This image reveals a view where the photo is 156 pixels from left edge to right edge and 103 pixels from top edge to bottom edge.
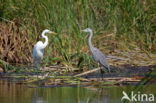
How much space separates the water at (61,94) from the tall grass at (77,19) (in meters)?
2.19

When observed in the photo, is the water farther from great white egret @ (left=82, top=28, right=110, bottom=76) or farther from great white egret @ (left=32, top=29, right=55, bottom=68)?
great white egret @ (left=32, top=29, right=55, bottom=68)

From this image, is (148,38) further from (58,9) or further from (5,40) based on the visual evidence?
(5,40)

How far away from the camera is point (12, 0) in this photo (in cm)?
1354

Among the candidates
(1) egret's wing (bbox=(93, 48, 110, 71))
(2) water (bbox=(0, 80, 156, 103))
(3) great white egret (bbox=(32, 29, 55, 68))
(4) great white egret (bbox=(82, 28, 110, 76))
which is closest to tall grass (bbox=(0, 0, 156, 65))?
(3) great white egret (bbox=(32, 29, 55, 68))

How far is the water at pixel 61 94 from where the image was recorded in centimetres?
885

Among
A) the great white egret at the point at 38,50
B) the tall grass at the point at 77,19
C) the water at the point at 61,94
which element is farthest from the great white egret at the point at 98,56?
the water at the point at 61,94

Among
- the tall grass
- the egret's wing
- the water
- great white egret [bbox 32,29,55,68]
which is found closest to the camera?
the water

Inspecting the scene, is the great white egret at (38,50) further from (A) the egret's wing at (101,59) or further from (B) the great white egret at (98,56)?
(A) the egret's wing at (101,59)

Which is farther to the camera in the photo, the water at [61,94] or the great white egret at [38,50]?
the great white egret at [38,50]

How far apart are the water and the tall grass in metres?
2.19

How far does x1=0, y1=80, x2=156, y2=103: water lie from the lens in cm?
885

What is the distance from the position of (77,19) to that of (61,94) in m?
4.02

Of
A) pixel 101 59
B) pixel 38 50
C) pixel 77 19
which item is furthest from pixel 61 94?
pixel 77 19

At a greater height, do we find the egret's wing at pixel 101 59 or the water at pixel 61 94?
the egret's wing at pixel 101 59
